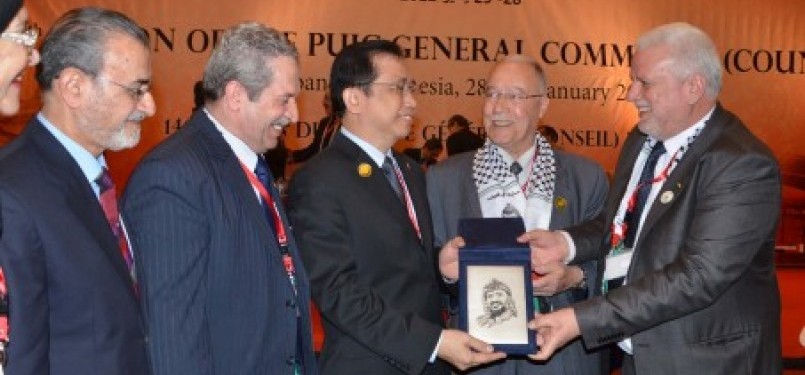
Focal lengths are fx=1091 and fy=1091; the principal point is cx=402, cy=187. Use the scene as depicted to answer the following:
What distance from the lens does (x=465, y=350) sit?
3461mm

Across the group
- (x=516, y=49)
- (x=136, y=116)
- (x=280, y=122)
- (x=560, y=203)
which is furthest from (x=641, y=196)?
(x=516, y=49)

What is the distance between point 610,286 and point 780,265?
895 cm

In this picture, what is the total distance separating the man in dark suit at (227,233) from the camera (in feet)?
8.93

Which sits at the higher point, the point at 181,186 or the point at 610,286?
the point at 181,186

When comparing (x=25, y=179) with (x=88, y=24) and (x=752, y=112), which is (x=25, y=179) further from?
(x=752, y=112)

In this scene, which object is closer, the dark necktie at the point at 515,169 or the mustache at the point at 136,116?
the mustache at the point at 136,116

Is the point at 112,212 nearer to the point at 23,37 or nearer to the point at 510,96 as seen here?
the point at 23,37

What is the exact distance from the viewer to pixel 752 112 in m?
12.5

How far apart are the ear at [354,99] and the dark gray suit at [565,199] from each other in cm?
56

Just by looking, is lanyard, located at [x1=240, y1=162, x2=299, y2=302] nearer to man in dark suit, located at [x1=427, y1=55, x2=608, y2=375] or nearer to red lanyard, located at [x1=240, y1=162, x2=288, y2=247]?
red lanyard, located at [x1=240, y1=162, x2=288, y2=247]

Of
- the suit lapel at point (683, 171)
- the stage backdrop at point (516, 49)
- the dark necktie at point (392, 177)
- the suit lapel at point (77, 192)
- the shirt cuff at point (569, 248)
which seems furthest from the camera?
the stage backdrop at point (516, 49)

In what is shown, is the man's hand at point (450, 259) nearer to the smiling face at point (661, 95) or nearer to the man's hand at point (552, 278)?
the man's hand at point (552, 278)

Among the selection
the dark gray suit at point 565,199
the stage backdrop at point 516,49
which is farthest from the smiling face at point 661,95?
the stage backdrop at point 516,49

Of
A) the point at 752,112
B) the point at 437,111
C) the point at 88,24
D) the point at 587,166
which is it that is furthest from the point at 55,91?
the point at 752,112
